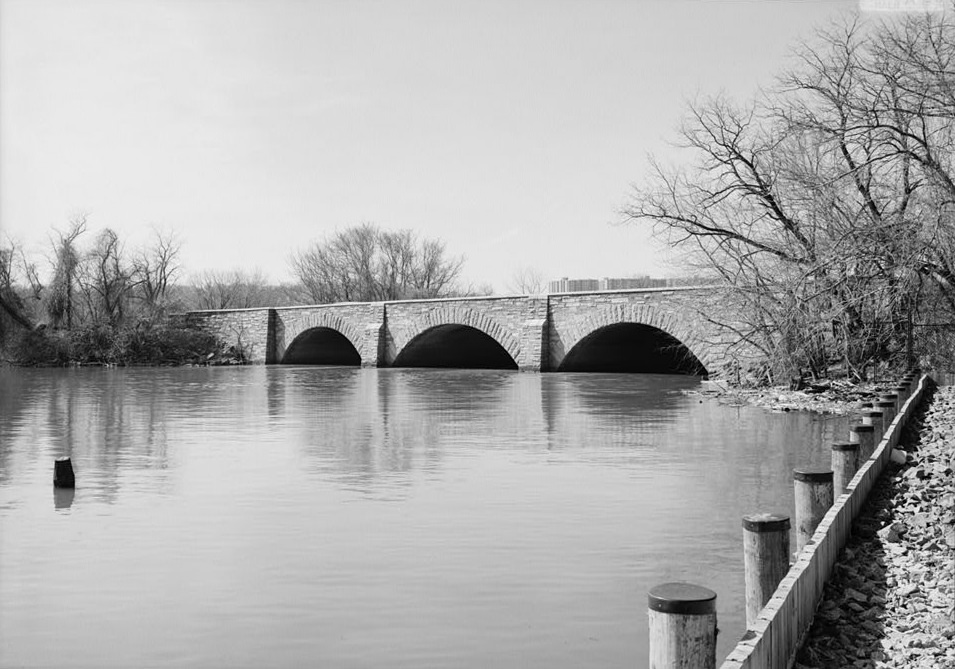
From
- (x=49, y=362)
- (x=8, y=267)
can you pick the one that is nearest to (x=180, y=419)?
(x=8, y=267)

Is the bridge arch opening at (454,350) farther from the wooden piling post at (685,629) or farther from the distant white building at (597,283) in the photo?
the wooden piling post at (685,629)

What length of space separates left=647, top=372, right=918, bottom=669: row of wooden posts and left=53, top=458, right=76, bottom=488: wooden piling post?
257 inches

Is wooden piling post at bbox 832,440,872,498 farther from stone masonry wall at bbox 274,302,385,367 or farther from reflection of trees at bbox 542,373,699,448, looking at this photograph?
stone masonry wall at bbox 274,302,385,367

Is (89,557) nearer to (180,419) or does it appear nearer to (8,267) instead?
(180,419)

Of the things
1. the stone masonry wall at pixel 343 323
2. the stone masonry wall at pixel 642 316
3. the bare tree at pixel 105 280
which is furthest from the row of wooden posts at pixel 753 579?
the bare tree at pixel 105 280

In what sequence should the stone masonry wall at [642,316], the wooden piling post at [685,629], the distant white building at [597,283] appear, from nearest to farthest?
the wooden piling post at [685,629], the stone masonry wall at [642,316], the distant white building at [597,283]

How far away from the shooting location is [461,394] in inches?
846

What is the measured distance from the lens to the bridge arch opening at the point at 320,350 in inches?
1596

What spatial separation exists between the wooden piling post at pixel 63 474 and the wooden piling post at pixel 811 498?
6.73 m

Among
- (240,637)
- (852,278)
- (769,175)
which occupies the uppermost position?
(769,175)

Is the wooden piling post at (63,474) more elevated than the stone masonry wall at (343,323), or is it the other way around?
the stone masonry wall at (343,323)

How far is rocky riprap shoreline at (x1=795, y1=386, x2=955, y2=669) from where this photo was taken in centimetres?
410

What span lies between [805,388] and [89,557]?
14.8 meters

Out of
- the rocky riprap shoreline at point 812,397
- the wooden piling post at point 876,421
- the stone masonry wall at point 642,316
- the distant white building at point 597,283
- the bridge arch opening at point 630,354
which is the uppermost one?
the distant white building at point 597,283
